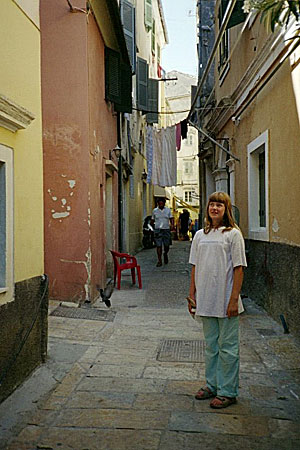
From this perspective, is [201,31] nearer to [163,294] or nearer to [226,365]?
[163,294]

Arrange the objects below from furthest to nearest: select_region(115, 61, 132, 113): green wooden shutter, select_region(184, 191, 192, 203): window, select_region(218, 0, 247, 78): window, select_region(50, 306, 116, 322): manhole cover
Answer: select_region(184, 191, 192, 203): window
select_region(115, 61, 132, 113): green wooden shutter
select_region(218, 0, 247, 78): window
select_region(50, 306, 116, 322): manhole cover

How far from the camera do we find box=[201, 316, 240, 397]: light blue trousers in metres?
4.22

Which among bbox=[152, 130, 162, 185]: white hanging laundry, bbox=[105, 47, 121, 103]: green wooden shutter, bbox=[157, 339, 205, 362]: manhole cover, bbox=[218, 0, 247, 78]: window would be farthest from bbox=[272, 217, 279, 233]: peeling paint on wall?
bbox=[152, 130, 162, 185]: white hanging laundry

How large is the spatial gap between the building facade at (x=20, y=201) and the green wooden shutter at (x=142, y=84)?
13847mm

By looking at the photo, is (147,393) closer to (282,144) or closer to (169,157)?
(282,144)

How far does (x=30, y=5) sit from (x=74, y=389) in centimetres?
351

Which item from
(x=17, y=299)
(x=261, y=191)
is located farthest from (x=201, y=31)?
(x=17, y=299)

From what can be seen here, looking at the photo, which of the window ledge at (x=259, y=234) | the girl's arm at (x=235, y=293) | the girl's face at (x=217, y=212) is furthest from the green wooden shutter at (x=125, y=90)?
the girl's arm at (x=235, y=293)

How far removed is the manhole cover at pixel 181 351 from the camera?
571cm

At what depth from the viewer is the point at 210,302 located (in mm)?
4254

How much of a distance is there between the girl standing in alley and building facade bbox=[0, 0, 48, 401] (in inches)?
59.8

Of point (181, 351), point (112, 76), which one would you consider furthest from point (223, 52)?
point (181, 351)

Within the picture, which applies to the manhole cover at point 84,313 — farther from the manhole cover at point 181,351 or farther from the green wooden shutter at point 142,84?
the green wooden shutter at point 142,84

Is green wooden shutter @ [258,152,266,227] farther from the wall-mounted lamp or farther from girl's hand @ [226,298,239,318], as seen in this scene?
girl's hand @ [226,298,239,318]
